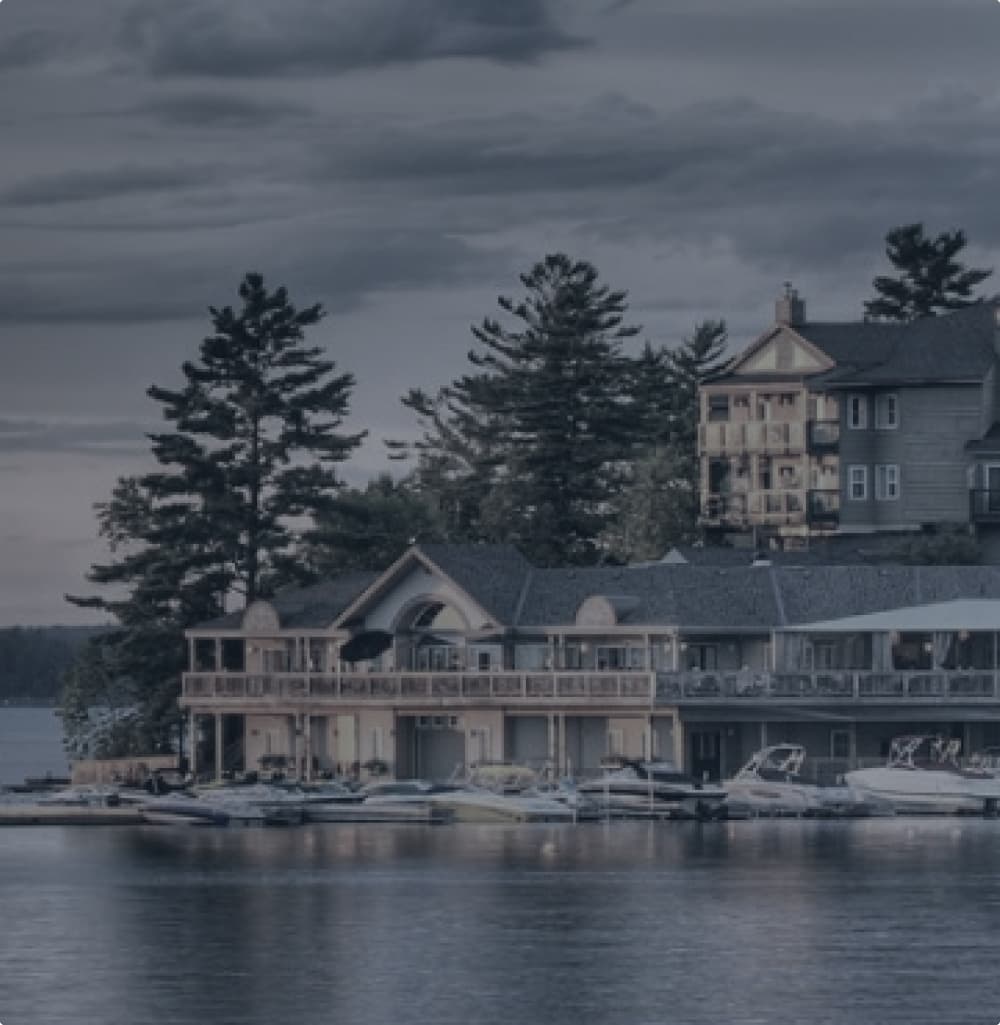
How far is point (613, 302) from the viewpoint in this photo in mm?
184625

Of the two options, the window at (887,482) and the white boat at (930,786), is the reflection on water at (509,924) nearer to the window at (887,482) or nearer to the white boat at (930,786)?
the white boat at (930,786)

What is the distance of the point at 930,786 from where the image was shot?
134 m

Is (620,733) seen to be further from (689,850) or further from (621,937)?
(621,937)

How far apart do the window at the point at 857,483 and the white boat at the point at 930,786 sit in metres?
26.8

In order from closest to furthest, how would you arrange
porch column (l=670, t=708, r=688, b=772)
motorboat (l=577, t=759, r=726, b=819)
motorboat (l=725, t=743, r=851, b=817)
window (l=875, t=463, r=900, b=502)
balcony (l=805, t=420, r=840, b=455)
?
motorboat (l=577, t=759, r=726, b=819) < motorboat (l=725, t=743, r=851, b=817) < porch column (l=670, t=708, r=688, b=772) < window (l=875, t=463, r=900, b=502) < balcony (l=805, t=420, r=840, b=455)

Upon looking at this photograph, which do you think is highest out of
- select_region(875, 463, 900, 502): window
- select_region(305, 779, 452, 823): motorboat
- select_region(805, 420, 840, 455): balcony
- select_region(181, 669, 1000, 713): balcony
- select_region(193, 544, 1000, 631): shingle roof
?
select_region(805, 420, 840, 455): balcony

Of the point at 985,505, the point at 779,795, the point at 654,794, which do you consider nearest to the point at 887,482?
the point at 985,505

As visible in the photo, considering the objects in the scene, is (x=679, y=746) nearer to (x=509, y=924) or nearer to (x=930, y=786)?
(x=930, y=786)

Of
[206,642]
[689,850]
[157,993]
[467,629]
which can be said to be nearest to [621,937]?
[157,993]

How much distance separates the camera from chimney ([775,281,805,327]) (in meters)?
168

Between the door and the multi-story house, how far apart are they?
67.3ft

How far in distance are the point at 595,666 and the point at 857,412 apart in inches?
860

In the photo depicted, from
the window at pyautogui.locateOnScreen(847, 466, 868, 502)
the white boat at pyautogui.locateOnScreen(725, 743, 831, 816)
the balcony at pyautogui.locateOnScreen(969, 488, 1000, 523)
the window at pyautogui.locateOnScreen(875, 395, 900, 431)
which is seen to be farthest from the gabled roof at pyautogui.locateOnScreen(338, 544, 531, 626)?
the window at pyautogui.locateOnScreen(875, 395, 900, 431)

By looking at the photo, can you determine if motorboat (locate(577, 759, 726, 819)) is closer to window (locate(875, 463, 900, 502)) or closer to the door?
the door
